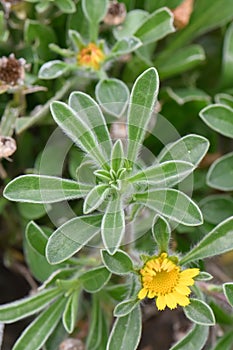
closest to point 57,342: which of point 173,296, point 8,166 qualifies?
point 173,296

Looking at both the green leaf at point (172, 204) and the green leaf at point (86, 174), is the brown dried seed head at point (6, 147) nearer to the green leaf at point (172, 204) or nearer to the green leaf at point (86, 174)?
the green leaf at point (86, 174)

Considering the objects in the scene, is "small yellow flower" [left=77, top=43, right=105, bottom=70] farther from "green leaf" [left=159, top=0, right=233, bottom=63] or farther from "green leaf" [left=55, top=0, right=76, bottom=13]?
"green leaf" [left=159, top=0, right=233, bottom=63]

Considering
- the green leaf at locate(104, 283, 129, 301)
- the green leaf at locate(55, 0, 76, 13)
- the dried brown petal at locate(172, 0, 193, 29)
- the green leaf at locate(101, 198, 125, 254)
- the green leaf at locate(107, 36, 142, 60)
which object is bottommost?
the green leaf at locate(104, 283, 129, 301)

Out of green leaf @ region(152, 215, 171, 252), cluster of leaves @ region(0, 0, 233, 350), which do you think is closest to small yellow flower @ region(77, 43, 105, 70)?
cluster of leaves @ region(0, 0, 233, 350)

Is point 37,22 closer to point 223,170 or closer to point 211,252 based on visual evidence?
point 223,170

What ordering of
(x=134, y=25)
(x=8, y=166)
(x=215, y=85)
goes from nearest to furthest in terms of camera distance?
(x=134, y=25), (x=8, y=166), (x=215, y=85)

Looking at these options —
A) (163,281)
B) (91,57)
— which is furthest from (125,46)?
(163,281)
